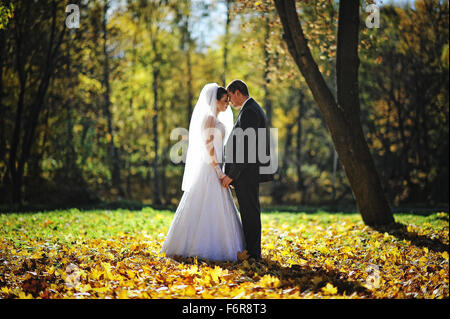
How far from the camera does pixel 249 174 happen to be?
18.2 ft

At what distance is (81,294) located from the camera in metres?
3.82

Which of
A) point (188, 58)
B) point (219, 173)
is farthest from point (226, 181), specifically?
point (188, 58)

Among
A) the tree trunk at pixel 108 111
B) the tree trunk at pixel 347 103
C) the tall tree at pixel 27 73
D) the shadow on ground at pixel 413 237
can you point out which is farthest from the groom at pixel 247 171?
the tree trunk at pixel 108 111

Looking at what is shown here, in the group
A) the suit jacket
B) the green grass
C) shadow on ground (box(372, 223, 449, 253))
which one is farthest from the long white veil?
shadow on ground (box(372, 223, 449, 253))

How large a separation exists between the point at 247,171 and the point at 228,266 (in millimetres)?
1344

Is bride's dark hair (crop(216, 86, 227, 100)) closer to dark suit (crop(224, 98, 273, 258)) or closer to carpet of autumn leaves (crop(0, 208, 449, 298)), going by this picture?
dark suit (crop(224, 98, 273, 258))

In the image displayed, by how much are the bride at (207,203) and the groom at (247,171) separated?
6.4 inches

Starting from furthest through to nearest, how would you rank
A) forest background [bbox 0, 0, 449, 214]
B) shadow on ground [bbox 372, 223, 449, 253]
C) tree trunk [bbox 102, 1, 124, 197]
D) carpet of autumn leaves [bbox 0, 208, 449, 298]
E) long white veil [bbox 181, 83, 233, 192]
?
tree trunk [bbox 102, 1, 124, 197], forest background [bbox 0, 0, 449, 214], shadow on ground [bbox 372, 223, 449, 253], long white veil [bbox 181, 83, 233, 192], carpet of autumn leaves [bbox 0, 208, 449, 298]

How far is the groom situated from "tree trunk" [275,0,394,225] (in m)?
2.51

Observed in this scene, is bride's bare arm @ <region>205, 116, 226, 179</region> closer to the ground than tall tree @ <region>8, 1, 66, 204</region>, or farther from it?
closer to the ground

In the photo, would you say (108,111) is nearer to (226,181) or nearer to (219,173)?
(219,173)

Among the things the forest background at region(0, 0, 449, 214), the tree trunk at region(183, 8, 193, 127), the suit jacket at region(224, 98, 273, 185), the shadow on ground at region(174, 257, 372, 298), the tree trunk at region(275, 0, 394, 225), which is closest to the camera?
the shadow on ground at region(174, 257, 372, 298)

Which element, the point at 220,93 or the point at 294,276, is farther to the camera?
the point at 220,93

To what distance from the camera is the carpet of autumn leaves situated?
154 inches
